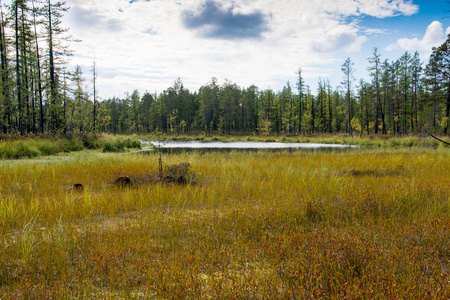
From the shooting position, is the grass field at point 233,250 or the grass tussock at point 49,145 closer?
the grass field at point 233,250

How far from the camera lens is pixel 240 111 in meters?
82.3

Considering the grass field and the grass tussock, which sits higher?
the grass tussock

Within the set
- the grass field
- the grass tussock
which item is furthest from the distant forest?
the grass field

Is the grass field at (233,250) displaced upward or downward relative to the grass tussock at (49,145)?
downward

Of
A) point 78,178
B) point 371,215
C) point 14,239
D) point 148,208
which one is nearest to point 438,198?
point 371,215

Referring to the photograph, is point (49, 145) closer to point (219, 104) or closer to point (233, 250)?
point (233, 250)

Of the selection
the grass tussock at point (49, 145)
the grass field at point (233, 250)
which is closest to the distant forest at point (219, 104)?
the grass tussock at point (49, 145)

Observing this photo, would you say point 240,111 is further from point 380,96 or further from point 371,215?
point 371,215

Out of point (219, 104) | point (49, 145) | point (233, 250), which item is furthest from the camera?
point (219, 104)

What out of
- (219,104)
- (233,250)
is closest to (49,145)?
(233,250)

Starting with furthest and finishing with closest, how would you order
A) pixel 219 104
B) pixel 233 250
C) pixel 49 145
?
pixel 219 104
pixel 49 145
pixel 233 250

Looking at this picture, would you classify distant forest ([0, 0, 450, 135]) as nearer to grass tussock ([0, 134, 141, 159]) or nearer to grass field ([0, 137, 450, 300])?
grass tussock ([0, 134, 141, 159])

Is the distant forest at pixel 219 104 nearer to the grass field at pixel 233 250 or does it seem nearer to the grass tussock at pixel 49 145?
the grass tussock at pixel 49 145

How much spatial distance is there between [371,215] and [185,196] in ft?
13.4
